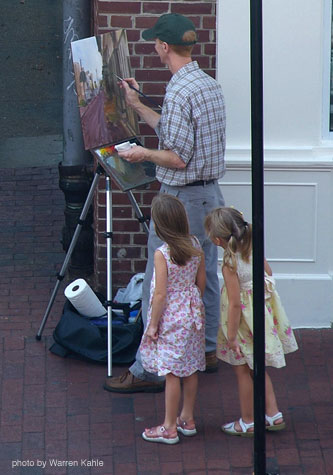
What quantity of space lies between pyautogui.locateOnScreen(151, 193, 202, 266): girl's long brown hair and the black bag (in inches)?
43.7

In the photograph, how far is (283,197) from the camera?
6496 millimetres

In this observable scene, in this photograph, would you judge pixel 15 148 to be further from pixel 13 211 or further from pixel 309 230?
pixel 309 230

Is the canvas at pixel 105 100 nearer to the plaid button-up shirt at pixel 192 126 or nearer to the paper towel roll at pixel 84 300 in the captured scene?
the plaid button-up shirt at pixel 192 126

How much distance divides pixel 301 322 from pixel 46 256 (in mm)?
2368

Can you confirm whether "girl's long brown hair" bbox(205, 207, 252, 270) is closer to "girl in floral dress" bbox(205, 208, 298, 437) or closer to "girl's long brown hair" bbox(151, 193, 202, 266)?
"girl in floral dress" bbox(205, 208, 298, 437)

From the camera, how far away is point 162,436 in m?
5.14

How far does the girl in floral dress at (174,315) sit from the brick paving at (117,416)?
20 cm

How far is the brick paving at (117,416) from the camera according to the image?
4969 mm

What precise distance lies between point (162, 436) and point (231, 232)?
3.72ft

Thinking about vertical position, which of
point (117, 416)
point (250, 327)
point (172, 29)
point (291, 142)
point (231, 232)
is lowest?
point (117, 416)

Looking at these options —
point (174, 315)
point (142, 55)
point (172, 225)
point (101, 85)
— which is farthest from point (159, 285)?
point (142, 55)

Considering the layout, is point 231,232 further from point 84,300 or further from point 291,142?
point 291,142

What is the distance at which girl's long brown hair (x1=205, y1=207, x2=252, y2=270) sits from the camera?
4949 millimetres

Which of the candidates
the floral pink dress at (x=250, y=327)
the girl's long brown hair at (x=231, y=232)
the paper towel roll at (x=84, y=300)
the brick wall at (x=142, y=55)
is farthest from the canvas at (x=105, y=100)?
the floral pink dress at (x=250, y=327)
